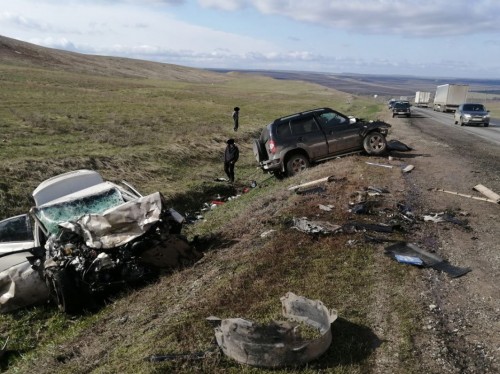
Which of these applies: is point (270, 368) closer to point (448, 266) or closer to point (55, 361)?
point (55, 361)

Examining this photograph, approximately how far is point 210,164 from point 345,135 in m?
8.97

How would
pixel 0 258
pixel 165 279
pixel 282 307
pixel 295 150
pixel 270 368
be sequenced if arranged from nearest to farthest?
pixel 270 368 < pixel 282 307 < pixel 165 279 < pixel 0 258 < pixel 295 150

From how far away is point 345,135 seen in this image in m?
14.4

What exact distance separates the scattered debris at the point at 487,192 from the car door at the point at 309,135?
5.00m

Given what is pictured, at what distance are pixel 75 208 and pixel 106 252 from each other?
5.53 feet

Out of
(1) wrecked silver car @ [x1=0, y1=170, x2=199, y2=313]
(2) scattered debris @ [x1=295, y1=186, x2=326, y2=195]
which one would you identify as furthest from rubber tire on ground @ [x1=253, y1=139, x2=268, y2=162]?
(1) wrecked silver car @ [x1=0, y1=170, x2=199, y2=313]

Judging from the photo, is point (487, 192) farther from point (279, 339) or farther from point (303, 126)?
point (279, 339)

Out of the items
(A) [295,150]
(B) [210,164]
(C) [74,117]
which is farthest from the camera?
(C) [74,117]

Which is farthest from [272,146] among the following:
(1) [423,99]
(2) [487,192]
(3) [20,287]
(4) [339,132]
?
(1) [423,99]

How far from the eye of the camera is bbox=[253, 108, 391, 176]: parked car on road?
14.0 meters

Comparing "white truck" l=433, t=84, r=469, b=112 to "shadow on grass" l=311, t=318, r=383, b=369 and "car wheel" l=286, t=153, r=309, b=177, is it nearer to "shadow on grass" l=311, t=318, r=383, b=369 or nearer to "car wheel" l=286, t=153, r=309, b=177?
"car wheel" l=286, t=153, r=309, b=177

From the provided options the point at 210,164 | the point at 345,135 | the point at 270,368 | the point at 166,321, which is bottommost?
the point at 210,164

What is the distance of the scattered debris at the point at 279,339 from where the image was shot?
4238mm

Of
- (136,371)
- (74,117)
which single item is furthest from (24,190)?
(74,117)
